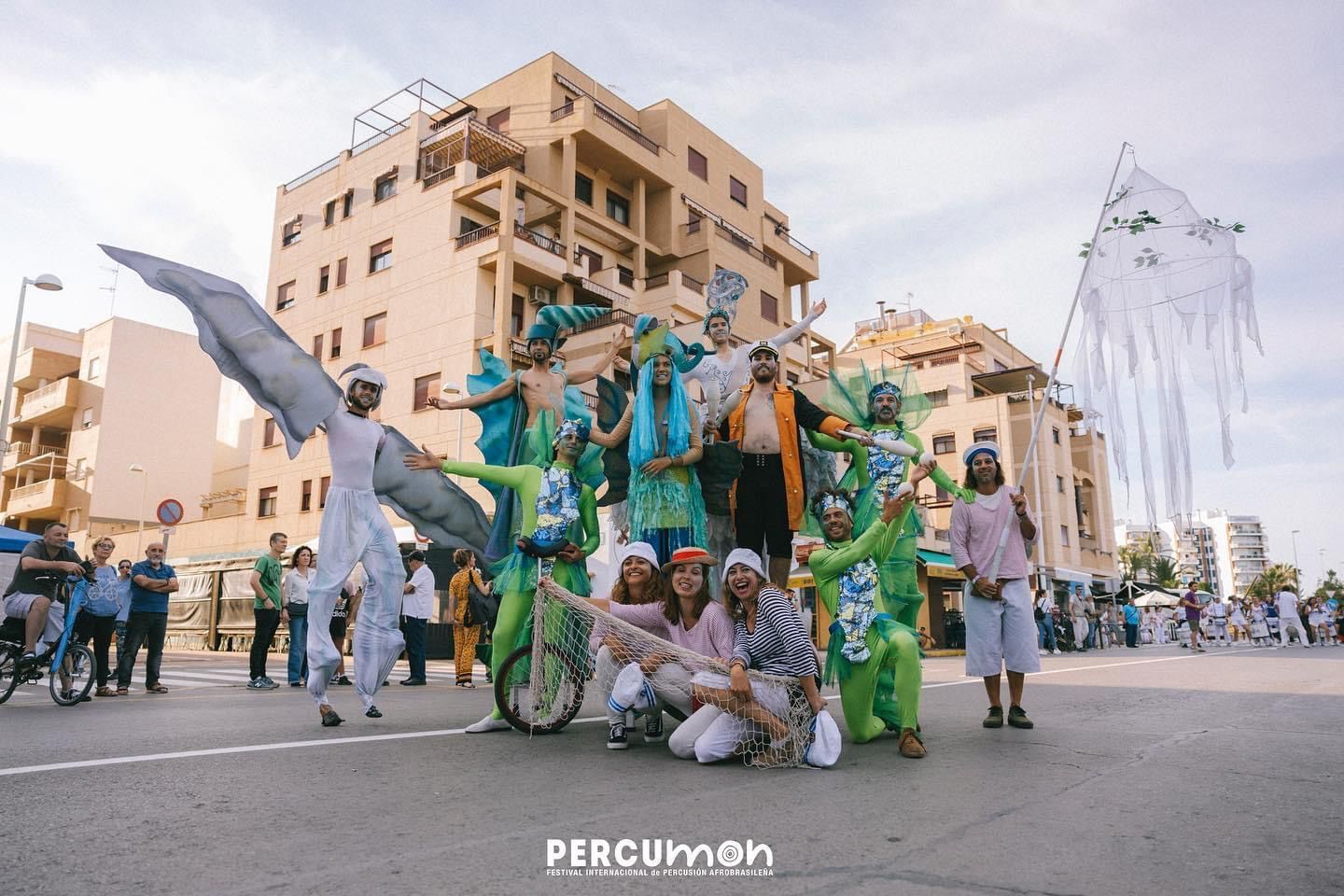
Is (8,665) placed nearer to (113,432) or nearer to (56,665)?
(56,665)

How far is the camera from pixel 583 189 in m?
32.3

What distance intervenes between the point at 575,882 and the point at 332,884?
2.06 feet

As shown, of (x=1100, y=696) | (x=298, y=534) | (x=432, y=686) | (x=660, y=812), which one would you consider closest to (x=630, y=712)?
(x=660, y=812)

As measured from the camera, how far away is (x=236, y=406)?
148ft

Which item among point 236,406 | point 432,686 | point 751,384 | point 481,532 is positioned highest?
point 236,406

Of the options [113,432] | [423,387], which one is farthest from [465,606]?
[113,432]

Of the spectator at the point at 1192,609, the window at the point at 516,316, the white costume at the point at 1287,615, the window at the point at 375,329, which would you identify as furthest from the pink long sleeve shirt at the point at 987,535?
the window at the point at 375,329

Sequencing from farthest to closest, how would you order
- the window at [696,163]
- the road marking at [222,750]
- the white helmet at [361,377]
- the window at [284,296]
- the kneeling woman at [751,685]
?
the window at [696,163] < the window at [284,296] < the white helmet at [361,377] < the kneeling woman at [751,685] < the road marking at [222,750]

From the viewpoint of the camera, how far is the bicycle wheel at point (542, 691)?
539 cm

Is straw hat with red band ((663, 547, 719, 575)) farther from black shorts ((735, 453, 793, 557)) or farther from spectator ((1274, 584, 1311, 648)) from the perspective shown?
spectator ((1274, 584, 1311, 648))

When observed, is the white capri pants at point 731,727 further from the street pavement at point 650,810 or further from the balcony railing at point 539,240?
the balcony railing at point 539,240

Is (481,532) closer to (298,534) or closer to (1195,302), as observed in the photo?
(1195,302)

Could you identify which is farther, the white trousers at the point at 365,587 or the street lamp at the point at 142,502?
the street lamp at the point at 142,502

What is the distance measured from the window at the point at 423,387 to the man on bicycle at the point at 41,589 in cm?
1999
